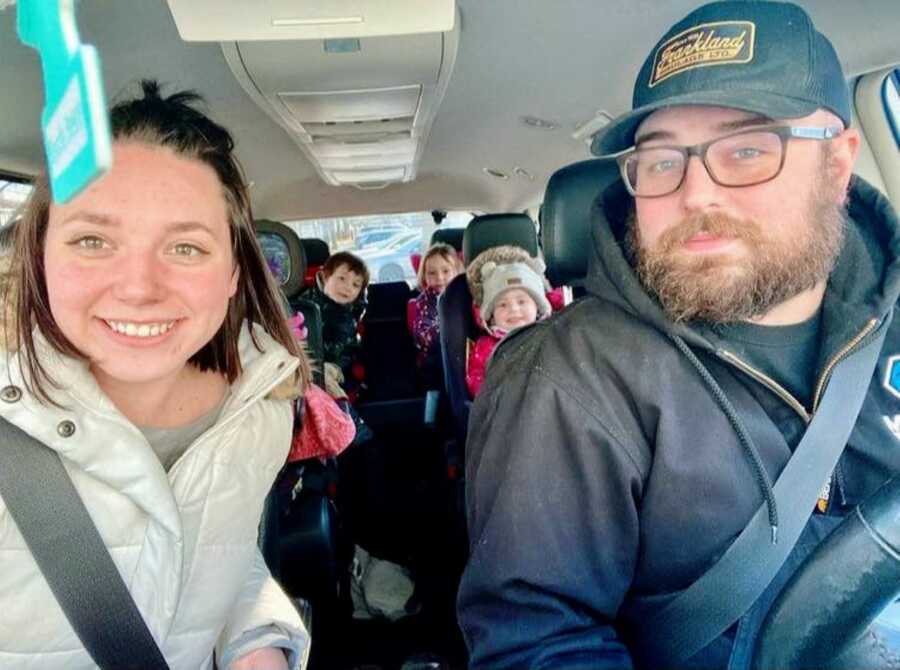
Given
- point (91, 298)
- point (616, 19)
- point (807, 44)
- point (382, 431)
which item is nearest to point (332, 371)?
point (382, 431)

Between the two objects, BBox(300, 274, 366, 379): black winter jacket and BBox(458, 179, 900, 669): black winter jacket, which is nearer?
BBox(458, 179, 900, 669): black winter jacket

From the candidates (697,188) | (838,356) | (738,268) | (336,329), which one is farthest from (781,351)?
(336,329)

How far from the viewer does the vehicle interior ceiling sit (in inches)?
64.3

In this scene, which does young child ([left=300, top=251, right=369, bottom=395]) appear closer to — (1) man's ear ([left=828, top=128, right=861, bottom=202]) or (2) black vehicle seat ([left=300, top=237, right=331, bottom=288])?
(2) black vehicle seat ([left=300, top=237, right=331, bottom=288])

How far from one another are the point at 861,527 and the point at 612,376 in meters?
0.49

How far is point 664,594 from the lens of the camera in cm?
105

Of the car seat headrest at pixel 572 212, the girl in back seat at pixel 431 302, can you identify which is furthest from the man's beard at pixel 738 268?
the girl in back seat at pixel 431 302

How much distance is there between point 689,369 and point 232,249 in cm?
90

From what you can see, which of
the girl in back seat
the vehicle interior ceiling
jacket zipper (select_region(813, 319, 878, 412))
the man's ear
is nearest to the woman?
the vehicle interior ceiling

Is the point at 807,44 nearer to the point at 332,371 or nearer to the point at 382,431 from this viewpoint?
the point at 332,371

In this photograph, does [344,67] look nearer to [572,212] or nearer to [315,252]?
[572,212]

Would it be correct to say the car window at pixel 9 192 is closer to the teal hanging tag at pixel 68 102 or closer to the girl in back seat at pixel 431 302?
the teal hanging tag at pixel 68 102

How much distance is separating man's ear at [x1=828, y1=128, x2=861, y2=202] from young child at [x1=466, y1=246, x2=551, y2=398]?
4.63 feet

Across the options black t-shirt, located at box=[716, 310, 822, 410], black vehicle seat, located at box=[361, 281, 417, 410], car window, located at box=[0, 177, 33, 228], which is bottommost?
black vehicle seat, located at box=[361, 281, 417, 410]
